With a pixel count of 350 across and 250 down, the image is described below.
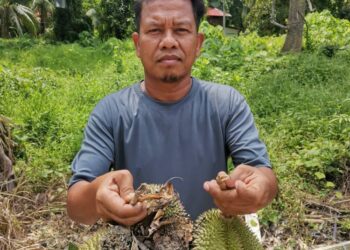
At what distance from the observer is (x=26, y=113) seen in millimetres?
4820

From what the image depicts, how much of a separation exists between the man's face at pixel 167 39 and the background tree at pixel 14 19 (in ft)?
59.8

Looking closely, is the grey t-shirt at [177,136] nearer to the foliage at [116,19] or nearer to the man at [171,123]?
the man at [171,123]

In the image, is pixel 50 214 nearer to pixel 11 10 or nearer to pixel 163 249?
pixel 163 249

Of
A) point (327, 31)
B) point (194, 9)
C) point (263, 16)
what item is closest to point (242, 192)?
point (194, 9)

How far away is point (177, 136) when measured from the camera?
1.42 m

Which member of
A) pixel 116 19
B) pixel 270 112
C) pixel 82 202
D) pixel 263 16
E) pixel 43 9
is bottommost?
pixel 43 9

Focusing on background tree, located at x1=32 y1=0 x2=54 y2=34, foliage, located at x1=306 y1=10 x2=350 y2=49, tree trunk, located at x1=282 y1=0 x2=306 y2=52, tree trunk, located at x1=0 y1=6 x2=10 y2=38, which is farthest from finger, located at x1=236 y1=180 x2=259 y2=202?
background tree, located at x1=32 y1=0 x2=54 y2=34

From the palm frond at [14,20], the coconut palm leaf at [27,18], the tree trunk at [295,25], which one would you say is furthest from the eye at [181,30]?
the coconut palm leaf at [27,18]

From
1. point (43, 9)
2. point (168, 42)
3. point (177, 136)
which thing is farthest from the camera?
point (43, 9)

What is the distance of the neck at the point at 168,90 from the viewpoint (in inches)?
56.7

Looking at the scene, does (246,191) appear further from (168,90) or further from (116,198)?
(168,90)

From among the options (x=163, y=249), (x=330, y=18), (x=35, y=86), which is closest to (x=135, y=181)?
(x=163, y=249)

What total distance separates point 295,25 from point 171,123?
673 cm

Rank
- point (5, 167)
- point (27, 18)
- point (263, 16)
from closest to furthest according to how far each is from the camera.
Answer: point (5, 167), point (263, 16), point (27, 18)
